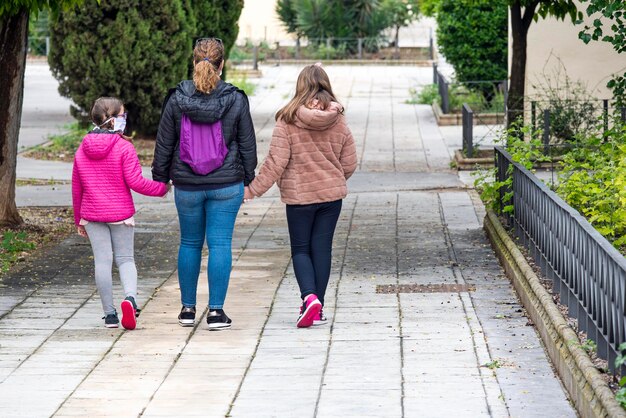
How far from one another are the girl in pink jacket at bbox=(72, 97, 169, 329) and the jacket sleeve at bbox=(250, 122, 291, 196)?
1.93 ft

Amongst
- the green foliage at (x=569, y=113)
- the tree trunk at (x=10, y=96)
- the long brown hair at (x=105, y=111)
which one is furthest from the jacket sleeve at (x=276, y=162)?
the green foliage at (x=569, y=113)

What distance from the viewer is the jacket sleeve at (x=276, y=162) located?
26.9ft

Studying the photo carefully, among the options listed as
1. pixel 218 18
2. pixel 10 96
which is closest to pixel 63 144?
pixel 218 18

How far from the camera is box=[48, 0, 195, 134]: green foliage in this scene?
68.0 ft

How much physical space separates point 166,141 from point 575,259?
255 centimetres

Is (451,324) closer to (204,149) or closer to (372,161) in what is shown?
(204,149)

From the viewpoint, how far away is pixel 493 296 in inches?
363

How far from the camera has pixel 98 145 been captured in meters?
8.21

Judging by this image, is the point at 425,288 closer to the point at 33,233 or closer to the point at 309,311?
the point at 309,311

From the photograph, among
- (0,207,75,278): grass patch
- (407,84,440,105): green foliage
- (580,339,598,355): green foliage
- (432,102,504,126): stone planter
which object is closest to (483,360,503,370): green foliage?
(580,339,598,355): green foliage

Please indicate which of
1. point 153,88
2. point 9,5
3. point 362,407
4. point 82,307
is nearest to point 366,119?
point 153,88

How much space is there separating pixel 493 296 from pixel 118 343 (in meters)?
2.76

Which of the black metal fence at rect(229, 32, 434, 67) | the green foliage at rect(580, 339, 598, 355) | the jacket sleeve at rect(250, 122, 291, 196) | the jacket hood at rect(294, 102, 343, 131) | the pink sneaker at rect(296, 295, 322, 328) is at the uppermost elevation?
the black metal fence at rect(229, 32, 434, 67)

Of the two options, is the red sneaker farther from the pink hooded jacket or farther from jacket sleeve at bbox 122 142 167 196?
jacket sleeve at bbox 122 142 167 196
